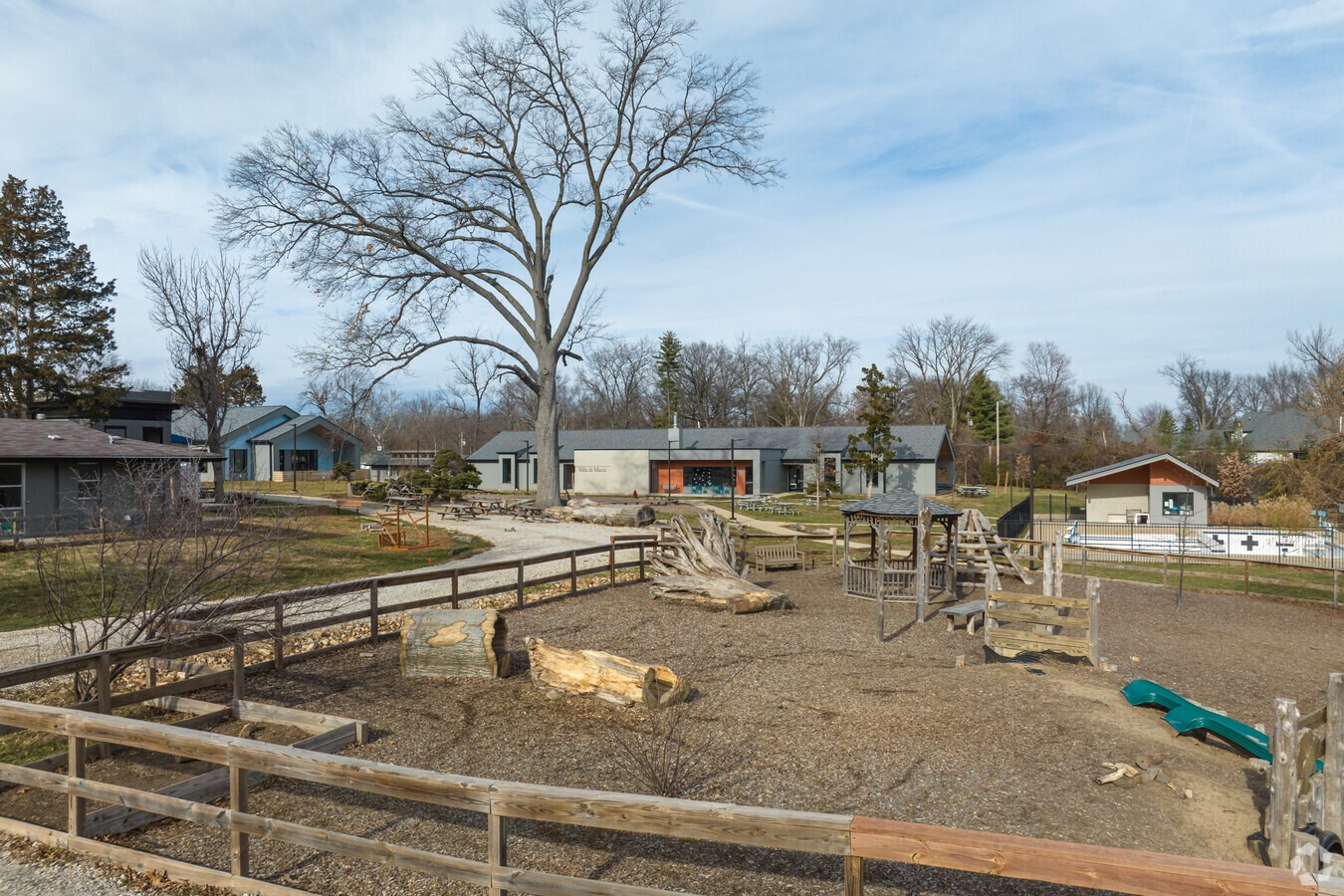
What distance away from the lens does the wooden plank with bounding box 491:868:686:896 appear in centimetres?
395

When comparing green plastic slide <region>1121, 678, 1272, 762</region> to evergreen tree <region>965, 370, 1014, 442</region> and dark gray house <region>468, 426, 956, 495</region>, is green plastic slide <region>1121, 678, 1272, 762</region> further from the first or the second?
evergreen tree <region>965, 370, 1014, 442</region>

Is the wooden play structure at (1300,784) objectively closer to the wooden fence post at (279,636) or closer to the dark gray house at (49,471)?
the wooden fence post at (279,636)

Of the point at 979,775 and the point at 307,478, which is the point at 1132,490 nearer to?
the point at 979,775

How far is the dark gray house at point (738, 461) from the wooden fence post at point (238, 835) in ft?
144

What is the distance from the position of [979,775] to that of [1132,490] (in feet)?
102

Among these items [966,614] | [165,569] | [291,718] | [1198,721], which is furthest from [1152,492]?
[165,569]

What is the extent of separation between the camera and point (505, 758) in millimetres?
7234

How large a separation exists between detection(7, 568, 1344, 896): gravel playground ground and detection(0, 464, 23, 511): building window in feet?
70.0

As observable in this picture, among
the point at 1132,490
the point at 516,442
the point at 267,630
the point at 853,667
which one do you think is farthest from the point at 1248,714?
the point at 516,442

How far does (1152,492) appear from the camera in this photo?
32.2m

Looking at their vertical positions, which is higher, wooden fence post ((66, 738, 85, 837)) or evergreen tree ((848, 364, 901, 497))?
evergreen tree ((848, 364, 901, 497))

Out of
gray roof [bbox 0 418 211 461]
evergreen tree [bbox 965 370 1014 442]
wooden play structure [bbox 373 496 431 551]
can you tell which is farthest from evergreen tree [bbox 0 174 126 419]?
evergreen tree [bbox 965 370 1014 442]

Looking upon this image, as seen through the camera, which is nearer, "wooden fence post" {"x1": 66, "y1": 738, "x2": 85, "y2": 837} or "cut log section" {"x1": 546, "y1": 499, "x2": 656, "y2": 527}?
"wooden fence post" {"x1": 66, "y1": 738, "x2": 85, "y2": 837}

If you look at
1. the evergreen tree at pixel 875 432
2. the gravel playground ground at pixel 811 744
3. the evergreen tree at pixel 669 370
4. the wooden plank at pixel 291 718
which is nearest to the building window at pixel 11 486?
the gravel playground ground at pixel 811 744
